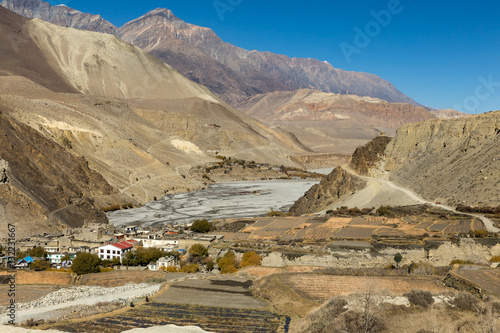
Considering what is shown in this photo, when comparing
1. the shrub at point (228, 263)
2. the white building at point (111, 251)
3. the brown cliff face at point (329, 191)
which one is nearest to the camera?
the shrub at point (228, 263)

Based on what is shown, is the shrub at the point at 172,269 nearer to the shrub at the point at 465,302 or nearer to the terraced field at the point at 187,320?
the terraced field at the point at 187,320

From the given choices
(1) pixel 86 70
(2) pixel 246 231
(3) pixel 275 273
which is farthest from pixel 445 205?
(1) pixel 86 70

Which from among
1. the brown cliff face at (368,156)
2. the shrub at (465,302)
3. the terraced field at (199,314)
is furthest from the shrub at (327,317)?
the brown cliff face at (368,156)

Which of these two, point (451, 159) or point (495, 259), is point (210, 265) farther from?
point (451, 159)

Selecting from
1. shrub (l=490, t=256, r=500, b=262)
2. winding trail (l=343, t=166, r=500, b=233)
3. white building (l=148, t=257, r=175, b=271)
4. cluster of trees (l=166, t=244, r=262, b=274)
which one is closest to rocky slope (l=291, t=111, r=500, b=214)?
winding trail (l=343, t=166, r=500, b=233)

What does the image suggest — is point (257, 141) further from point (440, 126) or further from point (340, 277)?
point (340, 277)

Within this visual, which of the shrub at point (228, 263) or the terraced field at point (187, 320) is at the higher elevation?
the shrub at point (228, 263)
